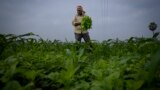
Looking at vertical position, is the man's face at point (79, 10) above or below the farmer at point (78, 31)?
above

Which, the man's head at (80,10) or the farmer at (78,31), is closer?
the farmer at (78,31)

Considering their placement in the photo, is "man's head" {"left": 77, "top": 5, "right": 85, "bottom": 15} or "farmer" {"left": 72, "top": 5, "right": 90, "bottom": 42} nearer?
"farmer" {"left": 72, "top": 5, "right": 90, "bottom": 42}

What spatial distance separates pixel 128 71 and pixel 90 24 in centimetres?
561

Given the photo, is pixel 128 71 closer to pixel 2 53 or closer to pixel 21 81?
pixel 21 81

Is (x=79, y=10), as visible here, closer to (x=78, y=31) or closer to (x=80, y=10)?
(x=80, y=10)

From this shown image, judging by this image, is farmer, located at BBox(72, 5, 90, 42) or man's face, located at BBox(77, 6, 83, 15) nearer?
farmer, located at BBox(72, 5, 90, 42)

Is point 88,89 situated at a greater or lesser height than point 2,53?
lesser

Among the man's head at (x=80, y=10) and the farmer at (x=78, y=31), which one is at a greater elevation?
the man's head at (x=80, y=10)

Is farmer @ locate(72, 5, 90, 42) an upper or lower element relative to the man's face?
lower

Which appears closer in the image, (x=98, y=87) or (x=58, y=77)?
(x=98, y=87)

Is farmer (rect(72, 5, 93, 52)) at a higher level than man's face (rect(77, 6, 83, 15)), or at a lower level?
lower

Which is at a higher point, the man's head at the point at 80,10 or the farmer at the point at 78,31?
the man's head at the point at 80,10

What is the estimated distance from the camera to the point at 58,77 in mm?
1851

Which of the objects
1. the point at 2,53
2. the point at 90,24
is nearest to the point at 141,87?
the point at 2,53
